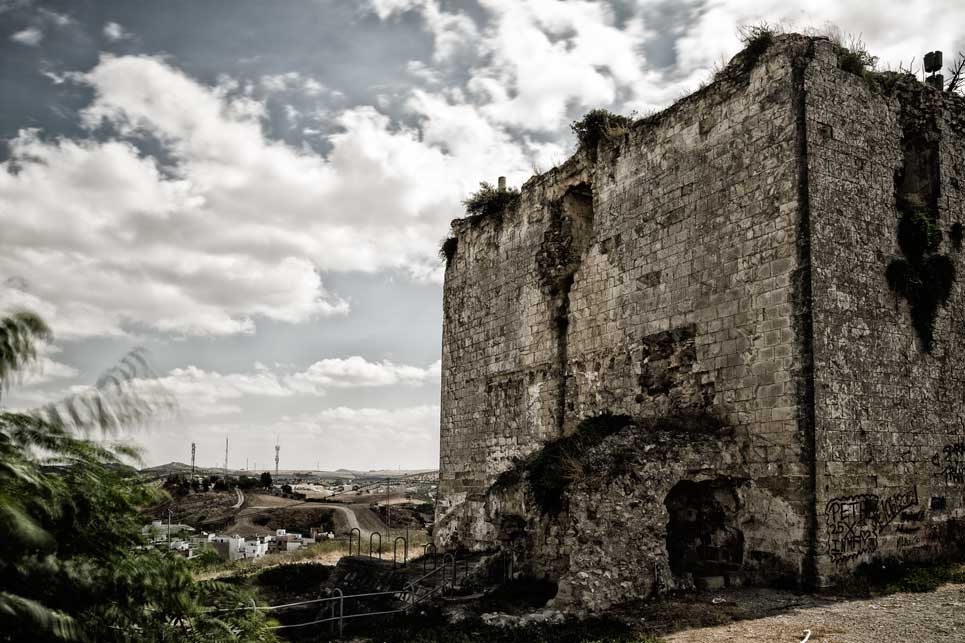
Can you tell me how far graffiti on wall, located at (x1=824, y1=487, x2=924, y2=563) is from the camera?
960cm

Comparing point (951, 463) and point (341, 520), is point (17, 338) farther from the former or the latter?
point (341, 520)

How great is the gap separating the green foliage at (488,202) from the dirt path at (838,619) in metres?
10.0

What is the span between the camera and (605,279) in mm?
13453

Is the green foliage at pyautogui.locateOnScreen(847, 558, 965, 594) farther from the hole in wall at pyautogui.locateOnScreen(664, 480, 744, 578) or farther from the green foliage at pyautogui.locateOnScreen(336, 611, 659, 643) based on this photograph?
the green foliage at pyautogui.locateOnScreen(336, 611, 659, 643)

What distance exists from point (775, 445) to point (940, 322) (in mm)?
3443

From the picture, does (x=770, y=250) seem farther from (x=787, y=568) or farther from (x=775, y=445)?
(x=787, y=568)

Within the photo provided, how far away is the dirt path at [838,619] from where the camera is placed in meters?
7.29

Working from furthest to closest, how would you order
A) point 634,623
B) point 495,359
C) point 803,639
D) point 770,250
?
1. point 495,359
2. point 770,250
3. point 634,623
4. point 803,639

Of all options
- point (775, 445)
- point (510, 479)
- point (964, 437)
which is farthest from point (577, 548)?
point (964, 437)

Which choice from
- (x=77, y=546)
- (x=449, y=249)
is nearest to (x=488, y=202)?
(x=449, y=249)

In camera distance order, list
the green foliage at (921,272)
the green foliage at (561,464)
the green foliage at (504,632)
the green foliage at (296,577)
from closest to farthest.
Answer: the green foliage at (504,632), the green foliage at (921,272), the green foliage at (561,464), the green foliage at (296,577)

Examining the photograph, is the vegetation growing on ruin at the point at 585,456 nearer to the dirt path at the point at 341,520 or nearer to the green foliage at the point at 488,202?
Answer: the green foliage at the point at 488,202

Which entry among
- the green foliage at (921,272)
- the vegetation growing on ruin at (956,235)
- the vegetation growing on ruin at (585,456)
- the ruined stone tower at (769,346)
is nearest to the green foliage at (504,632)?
the ruined stone tower at (769,346)

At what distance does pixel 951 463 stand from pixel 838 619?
4.37 m
